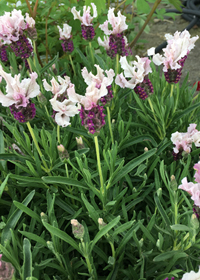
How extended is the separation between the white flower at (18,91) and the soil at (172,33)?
6.89 ft

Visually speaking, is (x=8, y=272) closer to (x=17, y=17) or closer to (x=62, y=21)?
(x=17, y=17)

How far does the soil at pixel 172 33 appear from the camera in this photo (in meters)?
2.71

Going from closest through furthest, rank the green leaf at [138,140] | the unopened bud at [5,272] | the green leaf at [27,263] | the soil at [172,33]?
1. the unopened bud at [5,272]
2. the green leaf at [27,263]
3. the green leaf at [138,140]
4. the soil at [172,33]

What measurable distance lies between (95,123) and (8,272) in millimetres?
414

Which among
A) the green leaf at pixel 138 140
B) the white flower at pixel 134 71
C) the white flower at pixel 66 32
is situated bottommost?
the green leaf at pixel 138 140

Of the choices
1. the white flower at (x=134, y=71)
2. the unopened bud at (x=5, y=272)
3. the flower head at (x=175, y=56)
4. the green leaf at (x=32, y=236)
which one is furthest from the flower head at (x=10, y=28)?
the unopened bud at (x=5, y=272)

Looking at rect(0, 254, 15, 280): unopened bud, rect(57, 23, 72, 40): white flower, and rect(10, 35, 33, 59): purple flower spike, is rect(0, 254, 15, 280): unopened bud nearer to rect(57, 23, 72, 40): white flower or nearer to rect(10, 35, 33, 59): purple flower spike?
rect(10, 35, 33, 59): purple flower spike

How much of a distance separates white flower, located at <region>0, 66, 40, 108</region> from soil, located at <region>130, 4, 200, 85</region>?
2.10 meters

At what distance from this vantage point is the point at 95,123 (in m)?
0.72

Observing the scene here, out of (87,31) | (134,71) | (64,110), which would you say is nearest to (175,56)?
(134,71)

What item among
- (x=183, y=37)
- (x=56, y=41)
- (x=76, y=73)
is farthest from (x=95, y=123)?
(x=56, y=41)

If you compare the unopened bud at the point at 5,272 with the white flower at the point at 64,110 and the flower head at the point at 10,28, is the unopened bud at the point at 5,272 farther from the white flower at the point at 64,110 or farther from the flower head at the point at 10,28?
the flower head at the point at 10,28

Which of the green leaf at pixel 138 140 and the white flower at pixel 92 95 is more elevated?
the white flower at pixel 92 95

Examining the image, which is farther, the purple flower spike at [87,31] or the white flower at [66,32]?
the white flower at [66,32]
